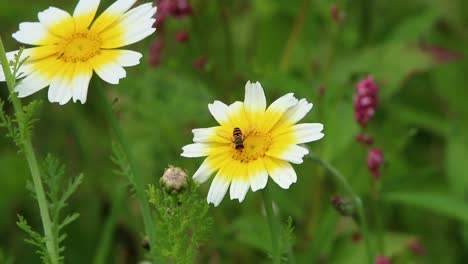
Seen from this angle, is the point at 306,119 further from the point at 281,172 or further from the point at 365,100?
the point at 281,172

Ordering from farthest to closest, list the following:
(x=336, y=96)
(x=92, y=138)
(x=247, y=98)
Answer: (x=92, y=138) < (x=336, y=96) < (x=247, y=98)

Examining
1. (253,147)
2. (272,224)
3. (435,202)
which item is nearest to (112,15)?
(253,147)

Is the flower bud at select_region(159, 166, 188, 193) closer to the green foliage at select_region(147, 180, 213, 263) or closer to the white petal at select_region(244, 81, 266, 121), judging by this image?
the green foliage at select_region(147, 180, 213, 263)

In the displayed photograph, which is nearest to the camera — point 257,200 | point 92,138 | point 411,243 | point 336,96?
point 411,243

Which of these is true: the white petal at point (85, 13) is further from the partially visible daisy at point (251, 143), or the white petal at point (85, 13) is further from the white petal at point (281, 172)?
Answer: the white petal at point (281, 172)

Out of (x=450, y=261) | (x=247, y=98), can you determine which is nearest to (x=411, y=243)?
(x=450, y=261)

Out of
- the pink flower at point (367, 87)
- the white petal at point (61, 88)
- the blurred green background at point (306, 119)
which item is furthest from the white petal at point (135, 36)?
the blurred green background at point (306, 119)

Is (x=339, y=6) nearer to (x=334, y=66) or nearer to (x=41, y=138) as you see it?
(x=334, y=66)
